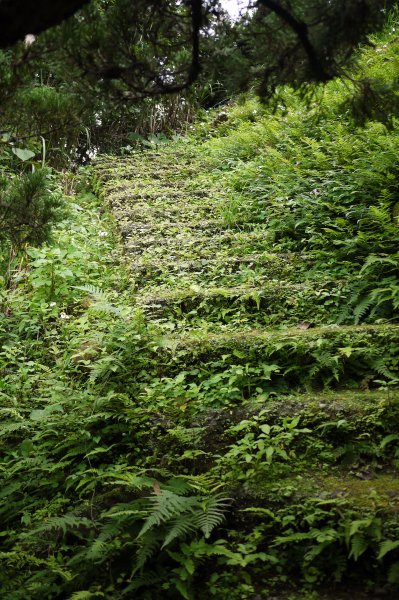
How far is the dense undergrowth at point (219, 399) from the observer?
266 centimetres

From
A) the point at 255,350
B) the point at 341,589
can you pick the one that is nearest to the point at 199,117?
the point at 255,350

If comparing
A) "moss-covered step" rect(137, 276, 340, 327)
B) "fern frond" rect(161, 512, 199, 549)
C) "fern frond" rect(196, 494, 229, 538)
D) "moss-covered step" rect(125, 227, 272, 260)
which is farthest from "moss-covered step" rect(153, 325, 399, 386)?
"moss-covered step" rect(125, 227, 272, 260)

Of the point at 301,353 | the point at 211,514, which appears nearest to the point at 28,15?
the point at 211,514

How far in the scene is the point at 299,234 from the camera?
595 cm

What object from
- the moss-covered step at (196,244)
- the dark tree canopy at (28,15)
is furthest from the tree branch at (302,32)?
the moss-covered step at (196,244)

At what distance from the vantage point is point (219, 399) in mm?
3717

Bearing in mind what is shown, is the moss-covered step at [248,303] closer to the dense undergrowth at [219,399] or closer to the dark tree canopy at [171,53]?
the dense undergrowth at [219,399]

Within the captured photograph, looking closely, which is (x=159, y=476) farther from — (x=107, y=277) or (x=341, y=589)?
(x=107, y=277)

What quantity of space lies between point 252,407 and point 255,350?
0.58 m

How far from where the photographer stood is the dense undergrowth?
8.71 ft

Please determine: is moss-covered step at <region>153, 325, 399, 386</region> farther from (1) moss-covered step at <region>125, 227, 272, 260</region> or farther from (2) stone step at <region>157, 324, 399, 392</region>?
(1) moss-covered step at <region>125, 227, 272, 260</region>

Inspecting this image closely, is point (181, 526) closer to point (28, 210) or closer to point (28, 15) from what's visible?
point (28, 210)

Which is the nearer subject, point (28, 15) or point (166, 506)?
point (28, 15)

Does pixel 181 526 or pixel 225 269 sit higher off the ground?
pixel 225 269
